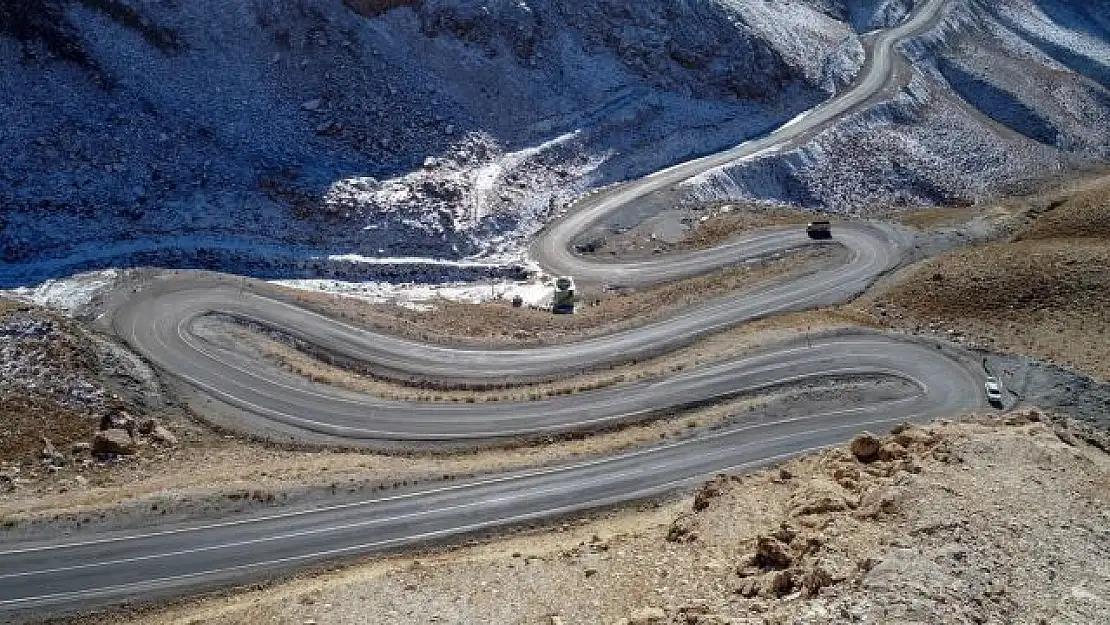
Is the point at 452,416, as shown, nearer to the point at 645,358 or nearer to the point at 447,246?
the point at 645,358

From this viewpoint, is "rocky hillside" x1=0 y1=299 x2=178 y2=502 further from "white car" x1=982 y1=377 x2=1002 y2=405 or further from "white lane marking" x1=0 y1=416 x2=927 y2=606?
"white car" x1=982 y1=377 x2=1002 y2=405

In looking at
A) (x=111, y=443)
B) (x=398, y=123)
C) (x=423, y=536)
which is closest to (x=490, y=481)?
(x=423, y=536)

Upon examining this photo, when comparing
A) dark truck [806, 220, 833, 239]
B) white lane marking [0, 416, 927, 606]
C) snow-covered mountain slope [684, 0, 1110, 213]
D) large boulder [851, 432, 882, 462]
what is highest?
snow-covered mountain slope [684, 0, 1110, 213]

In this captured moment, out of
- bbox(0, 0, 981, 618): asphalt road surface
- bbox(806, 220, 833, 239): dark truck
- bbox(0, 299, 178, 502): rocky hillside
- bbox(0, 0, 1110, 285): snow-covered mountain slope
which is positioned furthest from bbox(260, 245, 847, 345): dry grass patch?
bbox(0, 299, 178, 502): rocky hillside

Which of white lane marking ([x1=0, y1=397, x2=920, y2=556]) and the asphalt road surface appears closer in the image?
the asphalt road surface

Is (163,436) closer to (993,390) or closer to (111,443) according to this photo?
(111,443)
